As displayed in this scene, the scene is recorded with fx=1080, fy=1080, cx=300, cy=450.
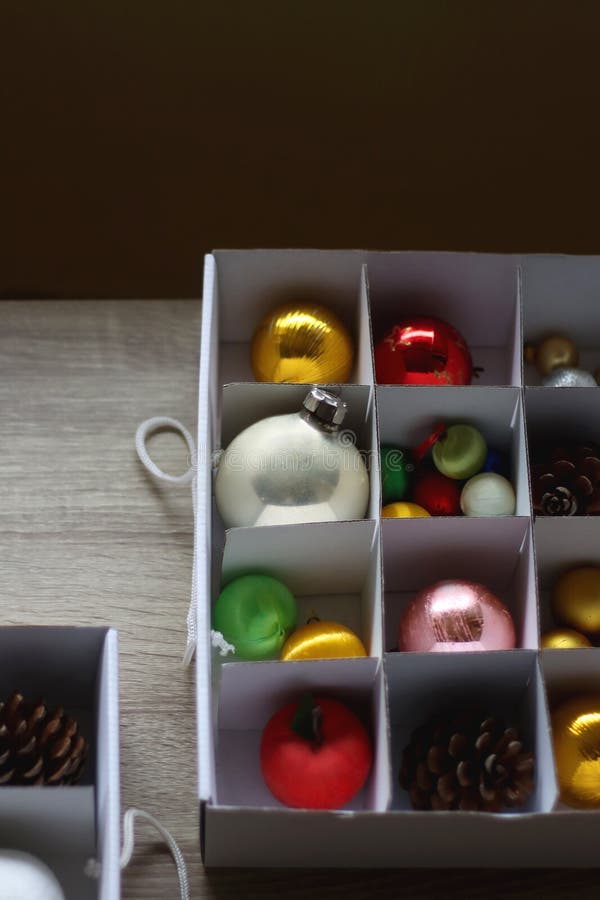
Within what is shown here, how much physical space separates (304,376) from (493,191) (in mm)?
520

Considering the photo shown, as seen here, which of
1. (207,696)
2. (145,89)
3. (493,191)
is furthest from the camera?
(493,191)

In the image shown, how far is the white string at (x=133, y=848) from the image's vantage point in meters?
0.77

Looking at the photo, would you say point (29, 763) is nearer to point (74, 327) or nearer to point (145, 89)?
point (74, 327)

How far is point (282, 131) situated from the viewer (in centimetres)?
126

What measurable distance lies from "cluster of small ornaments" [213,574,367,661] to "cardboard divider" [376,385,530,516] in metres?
0.17

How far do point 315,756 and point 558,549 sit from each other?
261 millimetres

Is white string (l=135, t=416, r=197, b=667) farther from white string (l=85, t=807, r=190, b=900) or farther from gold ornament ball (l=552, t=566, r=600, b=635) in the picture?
gold ornament ball (l=552, t=566, r=600, b=635)

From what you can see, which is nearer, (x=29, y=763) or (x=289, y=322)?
(x=29, y=763)

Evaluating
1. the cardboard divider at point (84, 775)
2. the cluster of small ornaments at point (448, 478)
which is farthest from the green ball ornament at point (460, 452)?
the cardboard divider at point (84, 775)

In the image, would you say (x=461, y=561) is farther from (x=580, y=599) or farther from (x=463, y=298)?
(x=463, y=298)

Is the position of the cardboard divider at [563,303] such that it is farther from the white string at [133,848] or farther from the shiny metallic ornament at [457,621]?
the white string at [133,848]

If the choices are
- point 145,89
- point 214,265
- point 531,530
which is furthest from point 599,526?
point 145,89

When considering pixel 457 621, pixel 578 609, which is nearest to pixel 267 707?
pixel 457 621

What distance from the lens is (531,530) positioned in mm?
844
